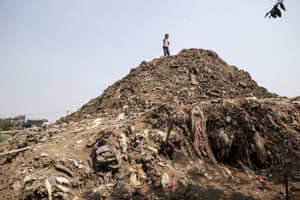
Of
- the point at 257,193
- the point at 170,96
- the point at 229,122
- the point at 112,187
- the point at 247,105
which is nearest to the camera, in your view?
the point at 257,193

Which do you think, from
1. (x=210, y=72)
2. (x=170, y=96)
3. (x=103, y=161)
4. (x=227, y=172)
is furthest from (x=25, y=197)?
(x=210, y=72)

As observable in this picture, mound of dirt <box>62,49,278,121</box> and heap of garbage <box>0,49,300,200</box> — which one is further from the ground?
mound of dirt <box>62,49,278,121</box>

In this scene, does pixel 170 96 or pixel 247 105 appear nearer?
pixel 247 105

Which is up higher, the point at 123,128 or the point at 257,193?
the point at 123,128

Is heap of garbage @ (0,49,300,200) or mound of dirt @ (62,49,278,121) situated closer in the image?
heap of garbage @ (0,49,300,200)

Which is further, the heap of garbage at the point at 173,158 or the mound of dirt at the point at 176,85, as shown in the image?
the mound of dirt at the point at 176,85

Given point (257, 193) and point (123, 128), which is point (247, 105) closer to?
point (257, 193)

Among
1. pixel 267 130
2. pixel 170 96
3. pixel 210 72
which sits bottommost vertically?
pixel 267 130

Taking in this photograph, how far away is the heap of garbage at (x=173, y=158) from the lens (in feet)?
14.0

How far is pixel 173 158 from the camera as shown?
16.8 ft

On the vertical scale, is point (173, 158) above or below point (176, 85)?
below

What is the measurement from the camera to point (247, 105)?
19.5 feet

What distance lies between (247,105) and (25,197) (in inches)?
209

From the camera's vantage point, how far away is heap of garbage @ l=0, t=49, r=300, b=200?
14.0ft
